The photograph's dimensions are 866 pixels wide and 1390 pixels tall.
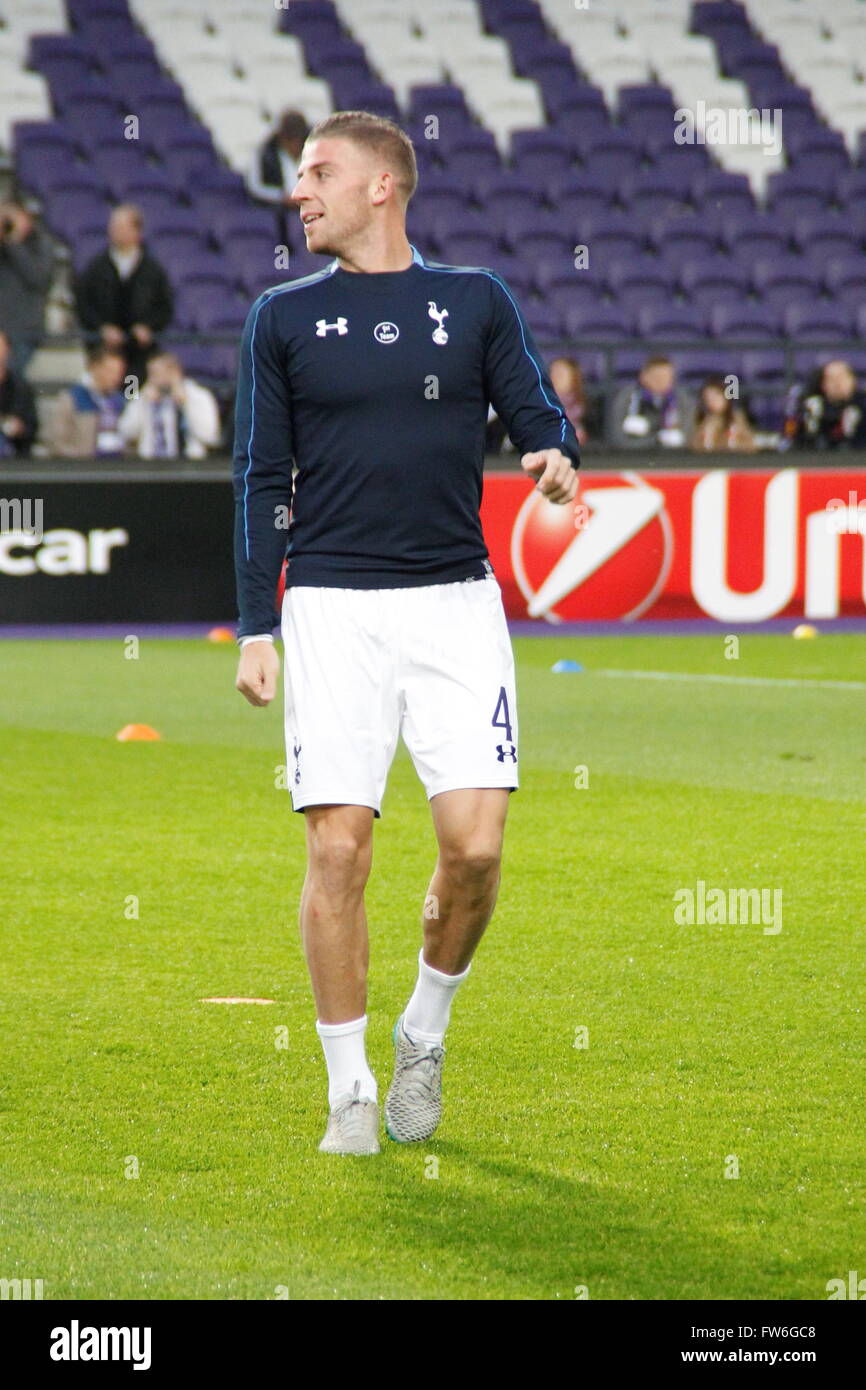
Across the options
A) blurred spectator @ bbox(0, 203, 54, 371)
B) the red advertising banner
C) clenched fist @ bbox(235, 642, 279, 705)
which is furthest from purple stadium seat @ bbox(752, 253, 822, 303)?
clenched fist @ bbox(235, 642, 279, 705)

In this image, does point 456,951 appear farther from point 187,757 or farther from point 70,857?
point 187,757

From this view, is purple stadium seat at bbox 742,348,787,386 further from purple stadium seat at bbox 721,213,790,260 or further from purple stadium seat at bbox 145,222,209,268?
purple stadium seat at bbox 145,222,209,268

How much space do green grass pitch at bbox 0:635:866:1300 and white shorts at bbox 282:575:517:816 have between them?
0.77 meters

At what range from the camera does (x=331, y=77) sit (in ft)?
74.4

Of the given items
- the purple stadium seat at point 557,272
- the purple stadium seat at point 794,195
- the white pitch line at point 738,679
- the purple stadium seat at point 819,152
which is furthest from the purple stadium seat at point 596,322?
the white pitch line at point 738,679

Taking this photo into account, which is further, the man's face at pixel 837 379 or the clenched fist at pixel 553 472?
the man's face at pixel 837 379

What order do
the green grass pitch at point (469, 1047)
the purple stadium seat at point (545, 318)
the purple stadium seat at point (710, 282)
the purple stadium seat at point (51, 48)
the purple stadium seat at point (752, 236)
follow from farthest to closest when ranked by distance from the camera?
1. the purple stadium seat at point (752, 236)
2. the purple stadium seat at point (51, 48)
3. the purple stadium seat at point (710, 282)
4. the purple stadium seat at point (545, 318)
5. the green grass pitch at point (469, 1047)

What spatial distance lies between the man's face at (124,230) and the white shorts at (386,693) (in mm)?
12527

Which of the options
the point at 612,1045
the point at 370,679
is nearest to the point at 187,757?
the point at 612,1045

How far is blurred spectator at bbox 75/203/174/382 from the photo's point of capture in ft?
54.1

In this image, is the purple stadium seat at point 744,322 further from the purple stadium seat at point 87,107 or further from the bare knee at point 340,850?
the bare knee at point 340,850

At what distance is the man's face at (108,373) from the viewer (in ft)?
53.5

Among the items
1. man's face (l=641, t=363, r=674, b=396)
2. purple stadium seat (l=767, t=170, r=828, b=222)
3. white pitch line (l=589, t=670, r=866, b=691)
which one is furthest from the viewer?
purple stadium seat (l=767, t=170, r=828, b=222)

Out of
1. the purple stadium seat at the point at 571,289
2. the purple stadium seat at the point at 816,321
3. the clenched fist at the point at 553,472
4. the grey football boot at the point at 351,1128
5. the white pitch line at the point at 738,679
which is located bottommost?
the white pitch line at the point at 738,679
